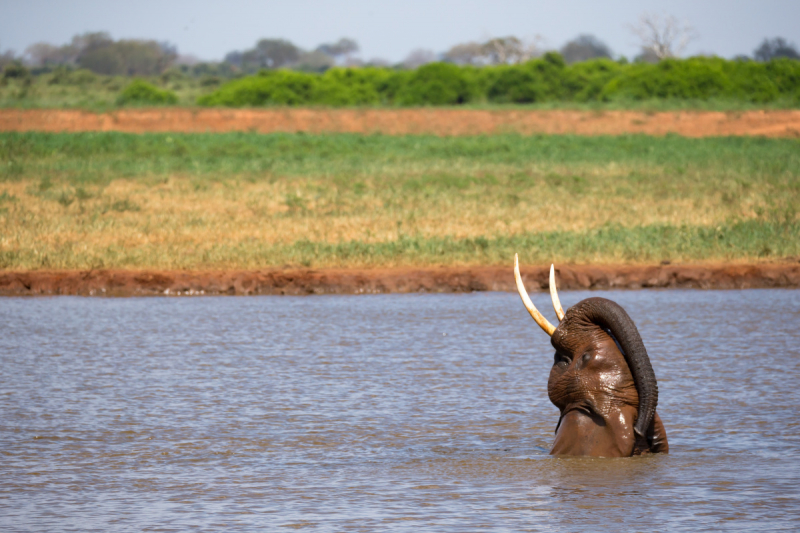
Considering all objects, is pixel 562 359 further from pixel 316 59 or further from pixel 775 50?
pixel 316 59

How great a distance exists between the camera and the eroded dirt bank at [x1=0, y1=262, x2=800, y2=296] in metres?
15.9

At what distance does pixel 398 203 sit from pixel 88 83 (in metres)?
55.6

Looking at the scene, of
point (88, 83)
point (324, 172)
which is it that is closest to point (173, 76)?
point (88, 83)

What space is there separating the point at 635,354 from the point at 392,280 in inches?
410

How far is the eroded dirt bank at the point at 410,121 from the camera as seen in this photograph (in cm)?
4341

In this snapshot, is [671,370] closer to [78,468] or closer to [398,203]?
[78,468]

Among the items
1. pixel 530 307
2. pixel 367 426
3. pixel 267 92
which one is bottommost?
pixel 367 426

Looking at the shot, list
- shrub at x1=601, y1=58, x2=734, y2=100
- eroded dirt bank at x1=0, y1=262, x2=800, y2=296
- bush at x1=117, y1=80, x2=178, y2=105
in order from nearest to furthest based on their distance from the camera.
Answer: eroded dirt bank at x1=0, y1=262, x2=800, y2=296
shrub at x1=601, y1=58, x2=734, y2=100
bush at x1=117, y1=80, x2=178, y2=105

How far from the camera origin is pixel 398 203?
81.7ft

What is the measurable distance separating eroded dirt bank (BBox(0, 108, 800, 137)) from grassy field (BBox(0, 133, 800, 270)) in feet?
21.0

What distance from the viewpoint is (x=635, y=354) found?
5.75 m

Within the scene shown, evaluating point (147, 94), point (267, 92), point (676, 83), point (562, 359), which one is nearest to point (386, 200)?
point (562, 359)

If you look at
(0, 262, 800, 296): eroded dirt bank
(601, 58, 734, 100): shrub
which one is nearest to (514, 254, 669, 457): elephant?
(0, 262, 800, 296): eroded dirt bank

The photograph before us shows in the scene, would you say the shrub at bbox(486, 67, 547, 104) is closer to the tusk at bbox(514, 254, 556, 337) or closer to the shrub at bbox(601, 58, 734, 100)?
the shrub at bbox(601, 58, 734, 100)
